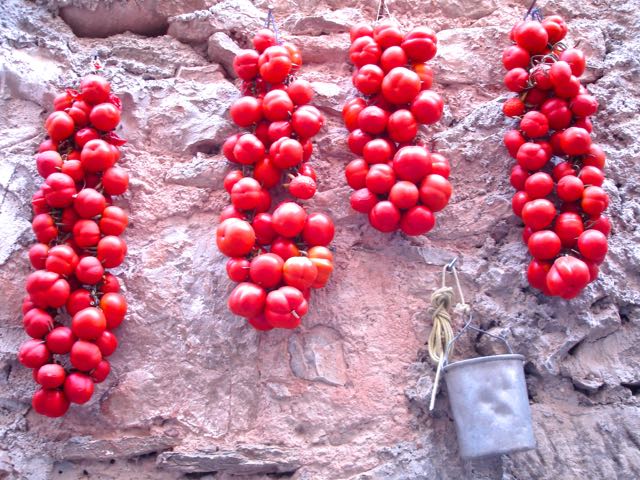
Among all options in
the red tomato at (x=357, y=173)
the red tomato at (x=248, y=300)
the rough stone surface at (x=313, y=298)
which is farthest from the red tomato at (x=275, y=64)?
the red tomato at (x=248, y=300)

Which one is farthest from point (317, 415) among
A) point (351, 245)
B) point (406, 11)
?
point (406, 11)

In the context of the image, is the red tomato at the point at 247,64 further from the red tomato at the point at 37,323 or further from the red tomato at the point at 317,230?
the red tomato at the point at 37,323

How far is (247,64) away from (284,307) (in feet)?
1.89

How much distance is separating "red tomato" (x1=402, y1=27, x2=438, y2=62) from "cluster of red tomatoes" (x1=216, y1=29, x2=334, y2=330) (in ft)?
0.78

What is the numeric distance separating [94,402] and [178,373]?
18cm

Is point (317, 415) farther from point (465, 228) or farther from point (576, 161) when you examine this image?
point (576, 161)

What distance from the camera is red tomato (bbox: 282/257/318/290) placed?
3.70 feet

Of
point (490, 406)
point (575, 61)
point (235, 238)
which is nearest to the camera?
point (490, 406)

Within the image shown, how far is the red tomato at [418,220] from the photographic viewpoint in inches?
46.3

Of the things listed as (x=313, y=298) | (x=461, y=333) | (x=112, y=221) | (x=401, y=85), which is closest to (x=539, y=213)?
(x=461, y=333)

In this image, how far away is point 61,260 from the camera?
1165mm

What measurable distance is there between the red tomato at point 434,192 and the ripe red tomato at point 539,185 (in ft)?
0.58

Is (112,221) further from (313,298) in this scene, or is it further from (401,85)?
(401,85)

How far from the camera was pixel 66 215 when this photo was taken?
1.23 m
